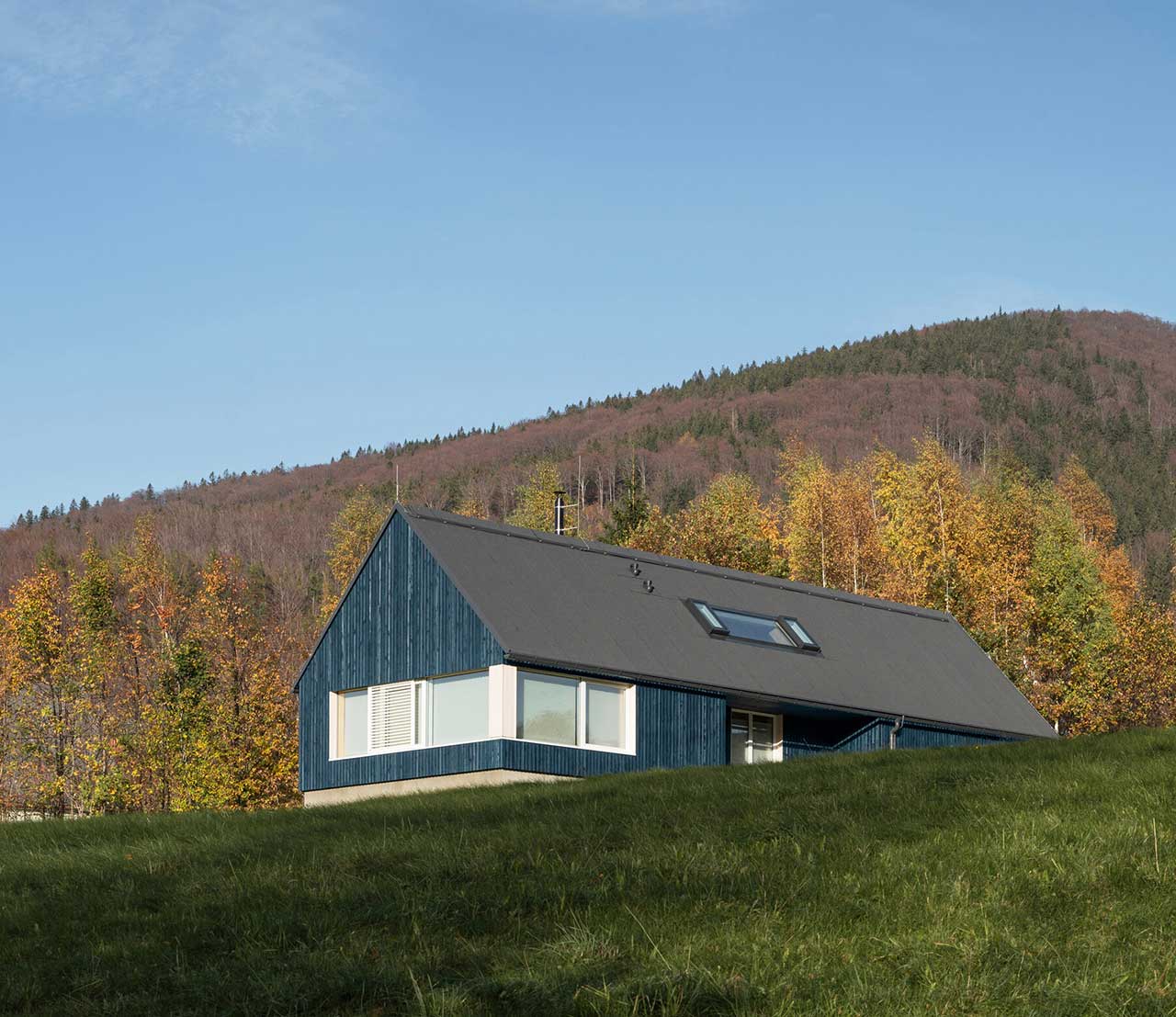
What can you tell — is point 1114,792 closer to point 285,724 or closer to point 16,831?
point 16,831

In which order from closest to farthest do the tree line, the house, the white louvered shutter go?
the house
the white louvered shutter
the tree line

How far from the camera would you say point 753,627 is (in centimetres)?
3200

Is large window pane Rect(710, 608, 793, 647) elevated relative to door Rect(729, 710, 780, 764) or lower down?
elevated

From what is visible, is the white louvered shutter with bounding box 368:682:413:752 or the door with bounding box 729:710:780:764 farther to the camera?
the door with bounding box 729:710:780:764

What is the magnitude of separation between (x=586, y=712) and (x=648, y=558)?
6201 mm

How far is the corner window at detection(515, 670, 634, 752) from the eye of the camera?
26.7 meters

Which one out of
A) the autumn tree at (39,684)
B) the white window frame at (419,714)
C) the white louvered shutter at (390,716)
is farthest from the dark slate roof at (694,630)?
the autumn tree at (39,684)

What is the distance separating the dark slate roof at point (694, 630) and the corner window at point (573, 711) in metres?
0.54

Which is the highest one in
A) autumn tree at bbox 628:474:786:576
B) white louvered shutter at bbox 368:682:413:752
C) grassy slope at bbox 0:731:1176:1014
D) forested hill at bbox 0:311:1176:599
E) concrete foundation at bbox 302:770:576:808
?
forested hill at bbox 0:311:1176:599

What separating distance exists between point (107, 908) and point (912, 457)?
378ft

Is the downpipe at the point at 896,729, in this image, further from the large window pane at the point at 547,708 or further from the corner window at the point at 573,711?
the large window pane at the point at 547,708

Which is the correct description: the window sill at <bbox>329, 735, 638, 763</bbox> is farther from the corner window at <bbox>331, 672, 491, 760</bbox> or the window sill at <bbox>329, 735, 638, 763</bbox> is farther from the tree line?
the tree line

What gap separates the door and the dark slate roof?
1268 millimetres

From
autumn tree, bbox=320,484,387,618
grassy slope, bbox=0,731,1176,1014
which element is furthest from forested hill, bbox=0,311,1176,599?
grassy slope, bbox=0,731,1176,1014
